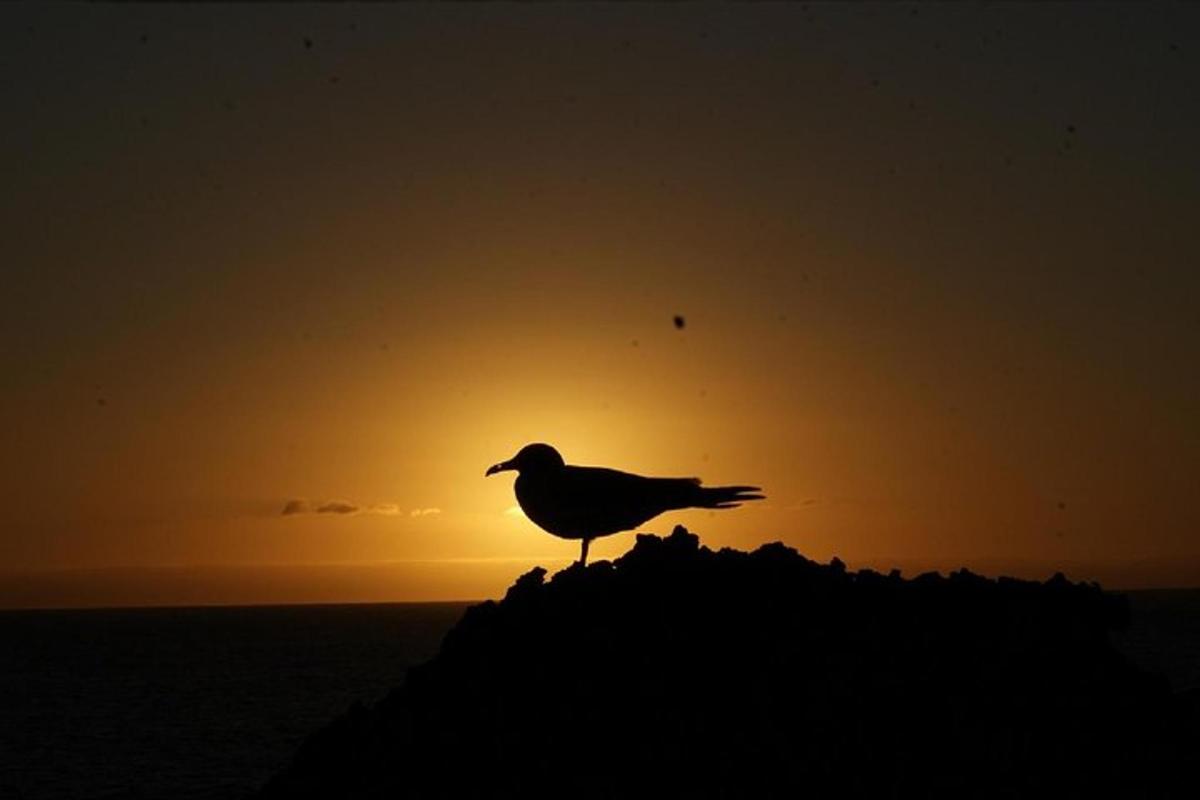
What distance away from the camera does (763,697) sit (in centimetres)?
1283

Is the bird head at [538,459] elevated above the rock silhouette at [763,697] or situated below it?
above

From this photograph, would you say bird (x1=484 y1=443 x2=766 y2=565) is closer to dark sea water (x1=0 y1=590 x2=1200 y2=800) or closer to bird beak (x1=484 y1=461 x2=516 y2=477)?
bird beak (x1=484 y1=461 x2=516 y2=477)

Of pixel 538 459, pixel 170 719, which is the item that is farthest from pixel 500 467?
pixel 170 719

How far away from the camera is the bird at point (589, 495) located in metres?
16.7

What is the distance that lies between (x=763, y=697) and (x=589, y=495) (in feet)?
14.4

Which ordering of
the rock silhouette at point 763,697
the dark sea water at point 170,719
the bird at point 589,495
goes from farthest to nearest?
the dark sea water at point 170,719, the bird at point 589,495, the rock silhouette at point 763,697

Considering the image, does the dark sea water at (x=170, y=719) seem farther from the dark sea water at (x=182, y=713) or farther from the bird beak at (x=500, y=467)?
the bird beak at (x=500, y=467)

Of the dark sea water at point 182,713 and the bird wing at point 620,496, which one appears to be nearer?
the bird wing at point 620,496

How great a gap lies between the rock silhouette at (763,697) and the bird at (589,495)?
1658 mm

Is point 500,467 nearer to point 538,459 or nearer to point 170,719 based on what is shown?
point 538,459

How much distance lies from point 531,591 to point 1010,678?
464cm

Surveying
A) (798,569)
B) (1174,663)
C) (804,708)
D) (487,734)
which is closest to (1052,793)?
(804,708)

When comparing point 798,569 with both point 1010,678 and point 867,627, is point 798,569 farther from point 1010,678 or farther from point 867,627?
point 1010,678

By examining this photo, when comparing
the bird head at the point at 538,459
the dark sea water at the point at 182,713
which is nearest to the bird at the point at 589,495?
the bird head at the point at 538,459
